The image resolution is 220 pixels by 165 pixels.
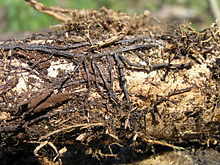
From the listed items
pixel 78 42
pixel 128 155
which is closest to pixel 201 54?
pixel 78 42

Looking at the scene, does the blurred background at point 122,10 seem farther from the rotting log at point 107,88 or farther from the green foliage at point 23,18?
the rotting log at point 107,88

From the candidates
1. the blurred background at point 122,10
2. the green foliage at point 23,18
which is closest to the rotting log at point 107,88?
the blurred background at point 122,10

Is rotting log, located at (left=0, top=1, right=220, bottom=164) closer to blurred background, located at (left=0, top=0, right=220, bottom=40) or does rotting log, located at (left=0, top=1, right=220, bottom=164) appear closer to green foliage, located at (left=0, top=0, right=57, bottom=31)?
blurred background, located at (left=0, top=0, right=220, bottom=40)

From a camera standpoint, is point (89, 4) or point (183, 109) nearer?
point (183, 109)

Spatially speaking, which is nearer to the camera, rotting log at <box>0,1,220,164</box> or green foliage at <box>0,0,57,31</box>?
rotting log at <box>0,1,220,164</box>

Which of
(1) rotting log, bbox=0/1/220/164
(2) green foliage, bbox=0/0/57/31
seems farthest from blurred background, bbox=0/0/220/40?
(1) rotting log, bbox=0/1/220/164

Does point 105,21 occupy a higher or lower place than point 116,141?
higher

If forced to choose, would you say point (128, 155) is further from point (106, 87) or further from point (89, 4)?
point (89, 4)
